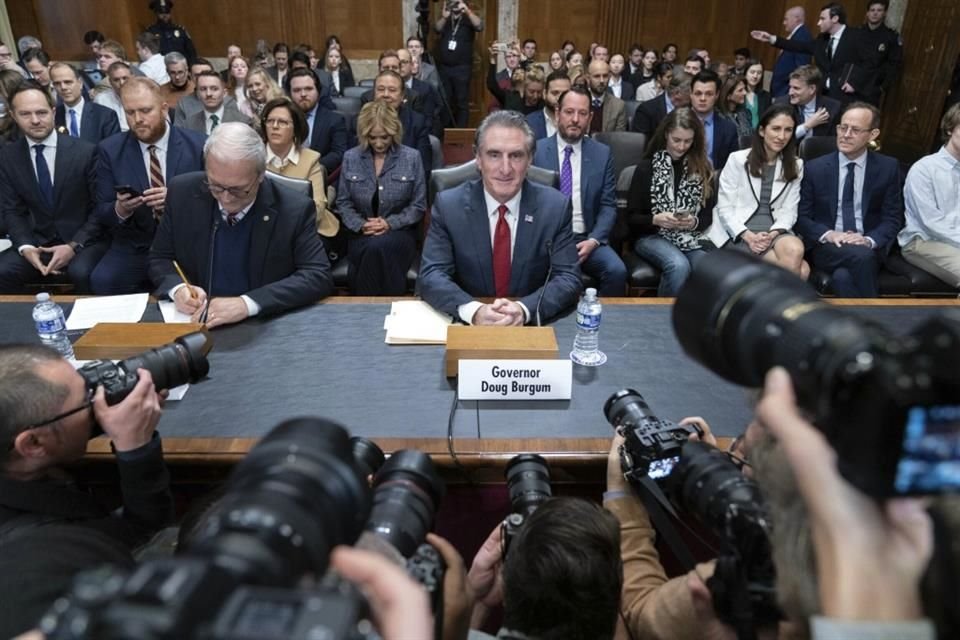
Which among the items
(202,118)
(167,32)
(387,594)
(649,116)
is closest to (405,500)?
(387,594)

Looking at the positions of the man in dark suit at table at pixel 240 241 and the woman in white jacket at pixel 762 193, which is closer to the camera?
the man in dark suit at table at pixel 240 241

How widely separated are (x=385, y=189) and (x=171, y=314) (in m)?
1.59

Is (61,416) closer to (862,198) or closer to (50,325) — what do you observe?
(50,325)

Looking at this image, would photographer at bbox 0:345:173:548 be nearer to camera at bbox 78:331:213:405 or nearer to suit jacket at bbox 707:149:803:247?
camera at bbox 78:331:213:405

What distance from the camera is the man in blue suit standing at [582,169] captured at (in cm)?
334

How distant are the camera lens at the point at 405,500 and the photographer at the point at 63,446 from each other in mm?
530

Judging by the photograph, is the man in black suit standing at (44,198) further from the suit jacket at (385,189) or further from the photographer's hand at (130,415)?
the photographer's hand at (130,415)

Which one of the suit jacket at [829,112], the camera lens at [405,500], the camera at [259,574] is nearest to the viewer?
the camera at [259,574]

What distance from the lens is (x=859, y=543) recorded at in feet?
1.90

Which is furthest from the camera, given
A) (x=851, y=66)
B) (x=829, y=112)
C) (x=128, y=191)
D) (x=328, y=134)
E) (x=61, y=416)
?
(x=851, y=66)

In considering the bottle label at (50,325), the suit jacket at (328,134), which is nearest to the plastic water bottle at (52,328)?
the bottle label at (50,325)

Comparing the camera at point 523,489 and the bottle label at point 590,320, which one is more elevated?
the bottle label at point 590,320

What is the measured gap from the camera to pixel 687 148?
3309 mm

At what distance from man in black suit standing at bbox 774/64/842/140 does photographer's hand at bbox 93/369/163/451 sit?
14.8 feet
